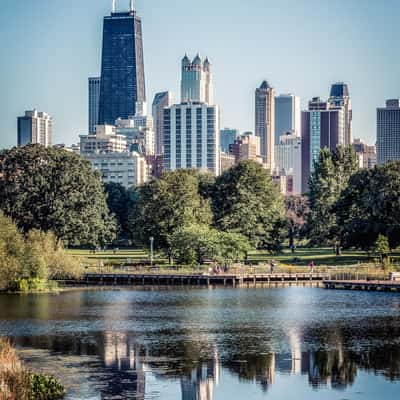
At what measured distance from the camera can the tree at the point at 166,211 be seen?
124 meters

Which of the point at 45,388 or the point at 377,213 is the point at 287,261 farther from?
the point at 45,388

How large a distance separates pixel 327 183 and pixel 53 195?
136 feet

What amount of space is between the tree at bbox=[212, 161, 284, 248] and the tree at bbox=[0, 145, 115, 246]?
14250 mm

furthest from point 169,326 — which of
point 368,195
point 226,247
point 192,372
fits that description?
point 368,195

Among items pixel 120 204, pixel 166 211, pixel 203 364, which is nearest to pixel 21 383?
pixel 203 364

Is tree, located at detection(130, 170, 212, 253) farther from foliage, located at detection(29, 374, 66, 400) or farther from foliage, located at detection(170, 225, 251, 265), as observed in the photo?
foliage, located at detection(29, 374, 66, 400)

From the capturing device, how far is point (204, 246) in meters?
117

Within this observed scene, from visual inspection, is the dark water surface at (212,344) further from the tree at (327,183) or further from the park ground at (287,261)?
the tree at (327,183)

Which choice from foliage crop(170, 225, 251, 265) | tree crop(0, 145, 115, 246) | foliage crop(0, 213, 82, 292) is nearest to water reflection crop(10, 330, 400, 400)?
foliage crop(0, 213, 82, 292)

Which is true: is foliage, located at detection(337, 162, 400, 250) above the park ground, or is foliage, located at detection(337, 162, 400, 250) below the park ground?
above

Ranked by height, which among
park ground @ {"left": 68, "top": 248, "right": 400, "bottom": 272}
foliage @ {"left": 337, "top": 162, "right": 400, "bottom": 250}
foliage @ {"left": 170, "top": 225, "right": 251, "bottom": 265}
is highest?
foliage @ {"left": 337, "top": 162, "right": 400, "bottom": 250}

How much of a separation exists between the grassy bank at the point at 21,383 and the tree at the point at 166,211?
235 ft

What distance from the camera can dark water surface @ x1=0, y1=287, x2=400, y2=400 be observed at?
52.6 meters

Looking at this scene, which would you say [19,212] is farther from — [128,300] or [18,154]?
[128,300]
